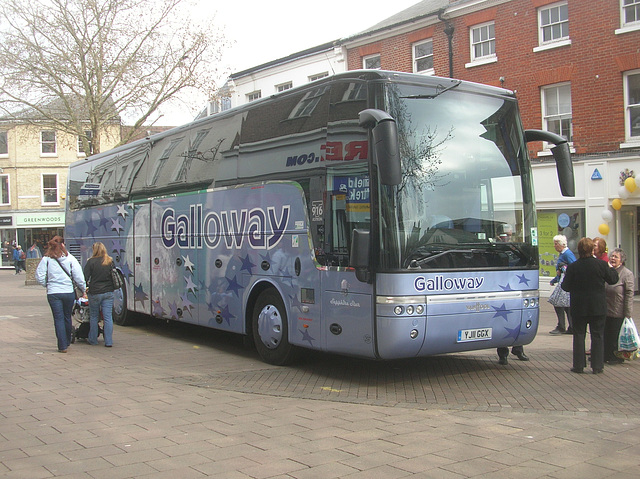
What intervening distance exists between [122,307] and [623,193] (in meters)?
12.9

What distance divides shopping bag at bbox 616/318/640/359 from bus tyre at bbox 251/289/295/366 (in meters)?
4.26

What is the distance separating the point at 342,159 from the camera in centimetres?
767

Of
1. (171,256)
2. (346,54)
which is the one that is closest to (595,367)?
(171,256)

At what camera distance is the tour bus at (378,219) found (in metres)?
7.17

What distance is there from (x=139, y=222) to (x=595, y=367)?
329 inches

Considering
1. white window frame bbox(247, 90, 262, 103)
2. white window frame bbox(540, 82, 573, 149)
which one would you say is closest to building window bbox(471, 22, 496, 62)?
white window frame bbox(540, 82, 573, 149)

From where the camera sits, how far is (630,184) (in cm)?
1738

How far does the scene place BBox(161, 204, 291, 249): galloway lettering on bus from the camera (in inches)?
349

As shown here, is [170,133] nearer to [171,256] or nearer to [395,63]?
[171,256]

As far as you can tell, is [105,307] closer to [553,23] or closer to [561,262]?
[561,262]

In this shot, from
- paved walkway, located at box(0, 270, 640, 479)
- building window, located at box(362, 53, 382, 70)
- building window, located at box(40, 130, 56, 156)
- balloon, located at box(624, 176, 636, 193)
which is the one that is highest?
building window, located at box(40, 130, 56, 156)

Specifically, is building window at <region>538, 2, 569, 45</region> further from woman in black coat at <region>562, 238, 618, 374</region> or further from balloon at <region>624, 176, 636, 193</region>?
woman in black coat at <region>562, 238, 618, 374</region>

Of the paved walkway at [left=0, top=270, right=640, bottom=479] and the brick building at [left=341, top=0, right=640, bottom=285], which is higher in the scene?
the brick building at [left=341, top=0, right=640, bottom=285]

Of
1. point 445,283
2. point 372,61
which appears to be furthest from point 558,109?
point 445,283
